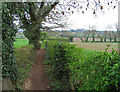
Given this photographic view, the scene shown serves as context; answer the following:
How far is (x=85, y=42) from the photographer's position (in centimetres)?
339

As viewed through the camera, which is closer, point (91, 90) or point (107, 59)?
point (107, 59)

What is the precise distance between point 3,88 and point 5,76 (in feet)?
1.29

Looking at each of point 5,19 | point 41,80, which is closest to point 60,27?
point 41,80

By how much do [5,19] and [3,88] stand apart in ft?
6.97

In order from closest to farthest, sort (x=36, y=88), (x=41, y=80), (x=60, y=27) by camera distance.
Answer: (x=36, y=88)
(x=41, y=80)
(x=60, y=27)

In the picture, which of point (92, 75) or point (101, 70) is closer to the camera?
point (101, 70)

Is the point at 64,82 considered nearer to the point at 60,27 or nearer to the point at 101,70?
the point at 101,70

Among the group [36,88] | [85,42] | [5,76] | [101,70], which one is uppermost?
[85,42]

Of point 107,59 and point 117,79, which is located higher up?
point 107,59

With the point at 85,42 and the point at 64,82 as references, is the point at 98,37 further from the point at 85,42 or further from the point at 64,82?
the point at 64,82

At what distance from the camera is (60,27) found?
18.0 meters

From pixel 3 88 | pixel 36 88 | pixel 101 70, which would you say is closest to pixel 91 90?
pixel 101 70

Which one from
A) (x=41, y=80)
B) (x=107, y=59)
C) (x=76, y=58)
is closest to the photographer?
(x=107, y=59)

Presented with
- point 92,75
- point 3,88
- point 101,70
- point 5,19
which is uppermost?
point 5,19
